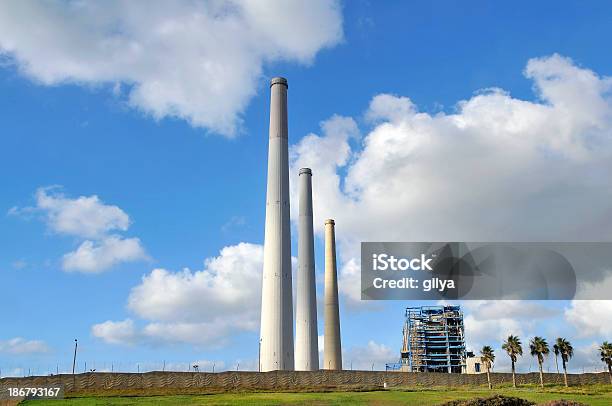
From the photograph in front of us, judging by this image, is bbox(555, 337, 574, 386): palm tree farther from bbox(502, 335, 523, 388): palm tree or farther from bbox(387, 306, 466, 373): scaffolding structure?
bbox(387, 306, 466, 373): scaffolding structure

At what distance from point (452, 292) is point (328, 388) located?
57624 millimetres

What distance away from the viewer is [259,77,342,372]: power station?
260 feet

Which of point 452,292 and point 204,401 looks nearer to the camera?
point 204,401

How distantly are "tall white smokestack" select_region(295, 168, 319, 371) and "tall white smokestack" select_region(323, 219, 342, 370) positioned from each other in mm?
5381

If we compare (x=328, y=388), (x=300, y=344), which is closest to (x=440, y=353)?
(x=300, y=344)

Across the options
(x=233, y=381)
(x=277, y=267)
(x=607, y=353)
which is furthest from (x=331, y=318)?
(x=607, y=353)

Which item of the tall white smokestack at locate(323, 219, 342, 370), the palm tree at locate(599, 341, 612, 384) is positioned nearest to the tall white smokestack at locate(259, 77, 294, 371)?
the tall white smokestack at locate(323, 219, 342, 370)

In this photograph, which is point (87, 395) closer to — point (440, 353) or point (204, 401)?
point (204, 401)

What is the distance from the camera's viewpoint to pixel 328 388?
254 feet

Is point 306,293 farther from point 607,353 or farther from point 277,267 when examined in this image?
point 607,353

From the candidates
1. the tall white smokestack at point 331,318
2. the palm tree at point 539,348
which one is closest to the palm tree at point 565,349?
the palm tree at point 539,348

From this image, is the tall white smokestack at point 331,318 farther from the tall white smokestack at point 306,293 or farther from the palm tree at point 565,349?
the palm tree at point 565,349

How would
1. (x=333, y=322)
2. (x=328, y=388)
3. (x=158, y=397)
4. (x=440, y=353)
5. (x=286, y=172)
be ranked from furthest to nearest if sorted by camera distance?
1. (x=440, y=353)
2. (x=333, y=322)
3. (x=286, y=172)
4. (x=328, y=388)
5. (x=158, y=397)

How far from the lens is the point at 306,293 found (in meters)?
102
